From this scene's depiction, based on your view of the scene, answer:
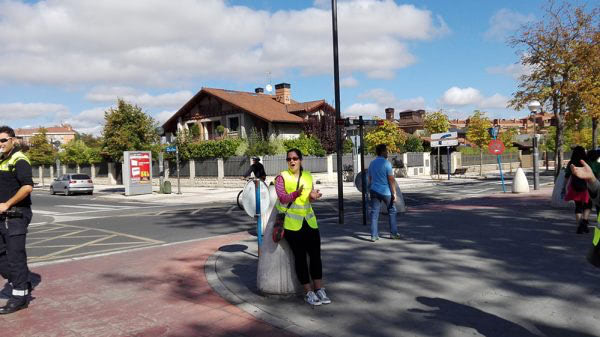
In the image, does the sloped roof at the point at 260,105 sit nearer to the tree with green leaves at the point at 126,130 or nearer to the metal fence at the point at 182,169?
the metal fence at the point at 182,169

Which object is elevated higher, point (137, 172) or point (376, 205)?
point (137, 172)

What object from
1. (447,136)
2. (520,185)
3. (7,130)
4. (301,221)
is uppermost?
(447,136)

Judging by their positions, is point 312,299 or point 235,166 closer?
point 312,299

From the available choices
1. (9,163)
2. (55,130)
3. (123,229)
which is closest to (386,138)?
(123,229)

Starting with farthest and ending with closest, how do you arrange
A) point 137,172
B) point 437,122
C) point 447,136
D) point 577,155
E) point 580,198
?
point 437,122
point 447,136
point 137,172
point 580,198
point 577,155

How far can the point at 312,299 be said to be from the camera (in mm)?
4672

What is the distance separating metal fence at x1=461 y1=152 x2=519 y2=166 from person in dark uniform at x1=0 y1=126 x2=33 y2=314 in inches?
1570

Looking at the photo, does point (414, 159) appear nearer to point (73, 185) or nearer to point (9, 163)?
point (73, 185)

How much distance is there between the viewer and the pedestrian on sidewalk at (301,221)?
4.64 metres

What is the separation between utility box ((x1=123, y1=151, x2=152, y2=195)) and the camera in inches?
958

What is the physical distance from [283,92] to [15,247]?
39.4m

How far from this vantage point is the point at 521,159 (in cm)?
4975

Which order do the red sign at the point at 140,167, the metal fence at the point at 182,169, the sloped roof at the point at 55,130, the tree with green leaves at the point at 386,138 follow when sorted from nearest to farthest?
the red sign at the point at 140,167 → the metal fence at the point at 182,169 → the tree with green leaves at the point at 386,138 → the sloped roof at the point at 55,130

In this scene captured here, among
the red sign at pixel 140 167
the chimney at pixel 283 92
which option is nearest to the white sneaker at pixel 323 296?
the red sign at pixel 140 167
